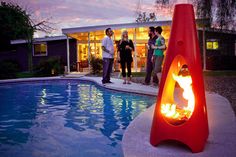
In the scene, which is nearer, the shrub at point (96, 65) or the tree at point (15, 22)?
the shrub at point (96, 65)

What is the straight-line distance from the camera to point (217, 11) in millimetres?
11242

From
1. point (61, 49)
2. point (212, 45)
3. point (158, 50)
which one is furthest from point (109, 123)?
point (61, 49)

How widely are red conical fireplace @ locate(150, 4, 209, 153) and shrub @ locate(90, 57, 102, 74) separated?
12819 mm

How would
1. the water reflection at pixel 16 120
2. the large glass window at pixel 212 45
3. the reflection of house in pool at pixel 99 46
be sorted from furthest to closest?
the large glass window at pixel 212 45
the reflection of house in pool at pixel 99 46
the water reflection at pixel 16 120

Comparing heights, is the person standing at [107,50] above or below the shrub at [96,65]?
above

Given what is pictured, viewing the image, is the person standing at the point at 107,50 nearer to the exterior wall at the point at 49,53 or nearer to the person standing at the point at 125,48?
the person standing at the point at 125,48

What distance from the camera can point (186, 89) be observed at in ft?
10.6

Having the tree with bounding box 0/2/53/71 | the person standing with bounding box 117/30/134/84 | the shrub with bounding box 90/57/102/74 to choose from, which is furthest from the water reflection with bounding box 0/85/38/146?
the tree with bounding box 0/2/53/71

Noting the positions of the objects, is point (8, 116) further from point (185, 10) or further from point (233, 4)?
point (233, 4)

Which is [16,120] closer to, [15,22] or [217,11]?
[217,11]

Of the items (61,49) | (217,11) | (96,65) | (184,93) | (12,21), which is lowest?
(184,93)

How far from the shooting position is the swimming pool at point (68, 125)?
11.7 feet

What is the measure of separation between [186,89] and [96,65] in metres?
13.0

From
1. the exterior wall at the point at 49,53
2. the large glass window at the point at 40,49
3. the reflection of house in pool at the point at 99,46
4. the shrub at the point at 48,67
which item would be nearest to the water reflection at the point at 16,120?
the shrub at the point at 48,67
